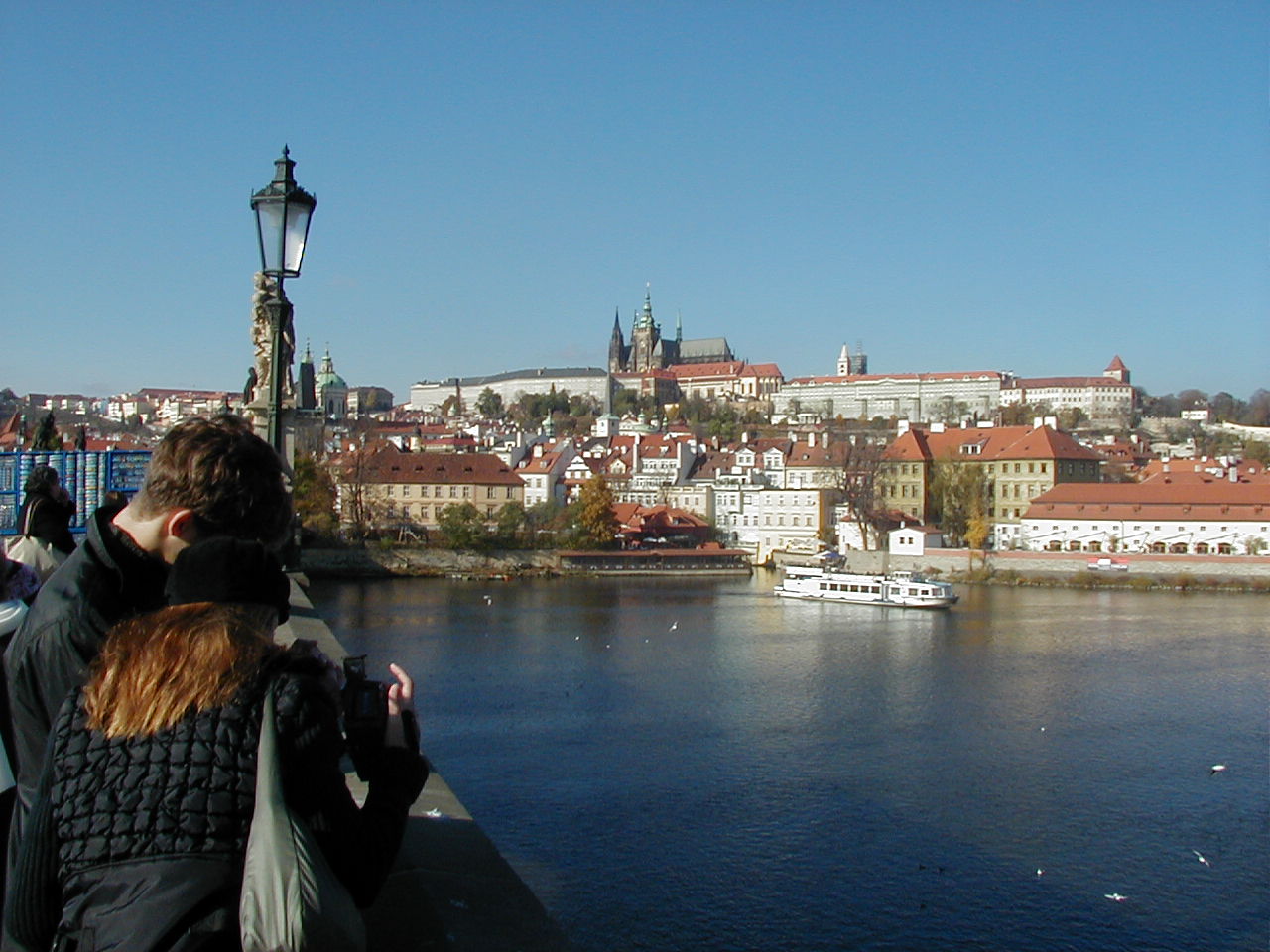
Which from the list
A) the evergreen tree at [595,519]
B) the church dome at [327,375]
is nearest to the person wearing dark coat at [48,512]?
the evergreen tree at [595,519]

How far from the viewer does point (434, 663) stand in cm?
1834

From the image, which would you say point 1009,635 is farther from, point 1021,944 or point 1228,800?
point 1021,944

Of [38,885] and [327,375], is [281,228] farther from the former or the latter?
[327,375]

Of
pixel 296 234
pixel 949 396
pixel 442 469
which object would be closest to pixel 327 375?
pixel 442 469

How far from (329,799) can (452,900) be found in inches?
68.7

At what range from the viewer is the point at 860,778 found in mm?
12031

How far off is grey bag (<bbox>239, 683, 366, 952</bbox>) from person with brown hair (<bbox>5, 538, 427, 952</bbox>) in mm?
18

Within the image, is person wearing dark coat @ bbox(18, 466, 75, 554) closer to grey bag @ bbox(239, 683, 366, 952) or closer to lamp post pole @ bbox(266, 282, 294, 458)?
lamp post pole @ bbox(266, 282, 294, 458)

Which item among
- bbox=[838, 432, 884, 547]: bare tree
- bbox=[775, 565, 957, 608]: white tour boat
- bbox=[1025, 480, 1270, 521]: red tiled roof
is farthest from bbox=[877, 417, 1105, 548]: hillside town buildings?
bbox=[775, 565, 957, 608]: white tour boat

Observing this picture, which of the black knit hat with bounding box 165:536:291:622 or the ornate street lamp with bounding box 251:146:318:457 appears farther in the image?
the ornate street lamp with bounding box 251:146:318:457

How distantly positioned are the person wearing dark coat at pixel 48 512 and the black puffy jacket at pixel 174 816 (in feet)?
6.95

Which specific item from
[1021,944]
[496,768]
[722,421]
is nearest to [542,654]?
[496,768]

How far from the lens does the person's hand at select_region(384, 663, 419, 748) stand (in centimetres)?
144

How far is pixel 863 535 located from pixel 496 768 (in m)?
31.4
